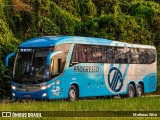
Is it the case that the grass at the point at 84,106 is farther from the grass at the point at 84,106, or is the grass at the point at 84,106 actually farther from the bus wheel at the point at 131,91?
the bus wheel at the point at 131,91

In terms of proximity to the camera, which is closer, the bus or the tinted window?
the bus

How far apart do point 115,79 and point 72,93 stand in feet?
15.4

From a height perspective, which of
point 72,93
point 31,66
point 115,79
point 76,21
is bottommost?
point 72,93

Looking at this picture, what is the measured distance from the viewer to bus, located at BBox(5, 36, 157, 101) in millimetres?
21672

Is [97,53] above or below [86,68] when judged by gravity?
above

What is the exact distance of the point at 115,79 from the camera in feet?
88.7

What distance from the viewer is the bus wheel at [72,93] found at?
2291cm

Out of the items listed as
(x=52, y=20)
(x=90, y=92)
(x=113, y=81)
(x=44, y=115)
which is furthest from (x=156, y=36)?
(x=44, y=115)

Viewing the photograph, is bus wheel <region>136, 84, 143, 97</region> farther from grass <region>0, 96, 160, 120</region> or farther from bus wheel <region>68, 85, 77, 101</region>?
grass <region>0, 96, 160, 120</region>

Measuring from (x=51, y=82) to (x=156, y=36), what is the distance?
2123cm

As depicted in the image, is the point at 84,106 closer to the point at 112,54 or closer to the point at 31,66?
the point at 31,66

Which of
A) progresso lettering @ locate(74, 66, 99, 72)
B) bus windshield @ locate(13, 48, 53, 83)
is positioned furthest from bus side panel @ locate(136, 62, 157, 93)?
bus windshield @ locate(13, 48, 53, 83)

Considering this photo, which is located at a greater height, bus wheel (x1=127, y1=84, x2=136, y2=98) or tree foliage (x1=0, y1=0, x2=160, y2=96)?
tree foliage (x1=0, y1=0, x2=160, y2=96)

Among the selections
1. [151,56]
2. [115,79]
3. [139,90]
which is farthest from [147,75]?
[115,79]
